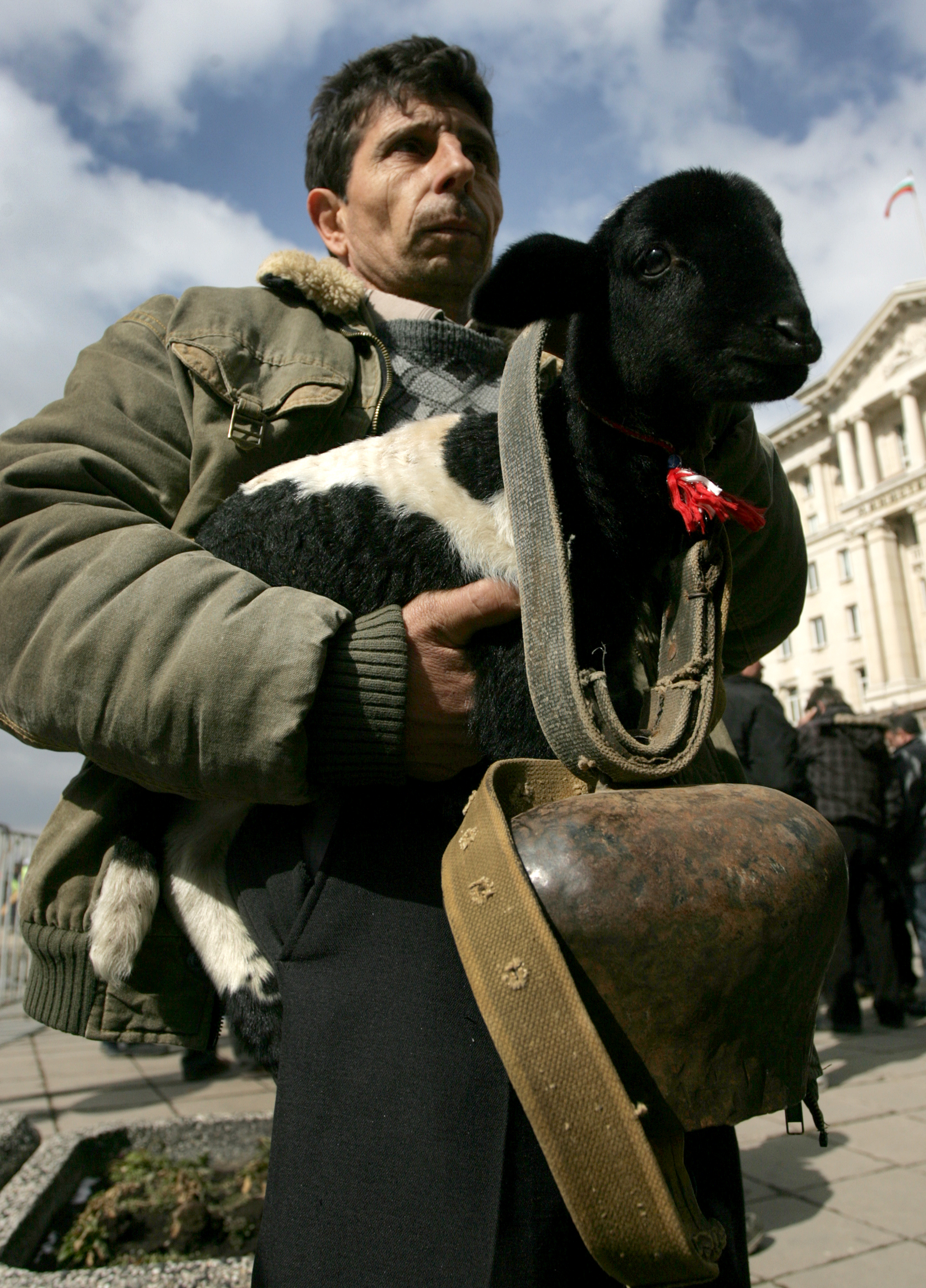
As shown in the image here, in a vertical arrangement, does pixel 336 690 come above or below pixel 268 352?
below

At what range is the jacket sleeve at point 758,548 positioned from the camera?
5.46 feet

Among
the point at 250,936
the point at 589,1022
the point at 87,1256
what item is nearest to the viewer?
the point at 589,1022

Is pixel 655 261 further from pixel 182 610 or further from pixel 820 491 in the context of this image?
pixel 820 491

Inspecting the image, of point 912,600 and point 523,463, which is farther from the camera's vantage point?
point 912,600

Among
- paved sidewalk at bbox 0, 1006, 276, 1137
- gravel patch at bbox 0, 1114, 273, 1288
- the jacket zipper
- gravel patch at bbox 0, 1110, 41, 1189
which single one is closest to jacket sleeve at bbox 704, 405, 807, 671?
the jacket zipper

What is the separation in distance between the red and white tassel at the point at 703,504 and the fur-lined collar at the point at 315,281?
0.82 meters

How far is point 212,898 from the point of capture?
1.64 metres

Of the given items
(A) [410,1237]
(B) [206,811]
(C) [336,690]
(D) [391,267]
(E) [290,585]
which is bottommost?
(A) [410,1237]

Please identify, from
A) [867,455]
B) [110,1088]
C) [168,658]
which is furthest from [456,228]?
[867,455]

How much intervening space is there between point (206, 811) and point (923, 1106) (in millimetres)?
4496

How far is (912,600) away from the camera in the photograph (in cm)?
4212

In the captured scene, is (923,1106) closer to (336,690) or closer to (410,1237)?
(410,1237)

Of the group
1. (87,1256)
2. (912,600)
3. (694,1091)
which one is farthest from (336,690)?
(912,600)

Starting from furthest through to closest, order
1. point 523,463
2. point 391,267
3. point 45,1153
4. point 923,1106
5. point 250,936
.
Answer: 1. point 923,1106
2. point 45,1153
3. point 391,267
4. point 250,936
5. point 523,463
